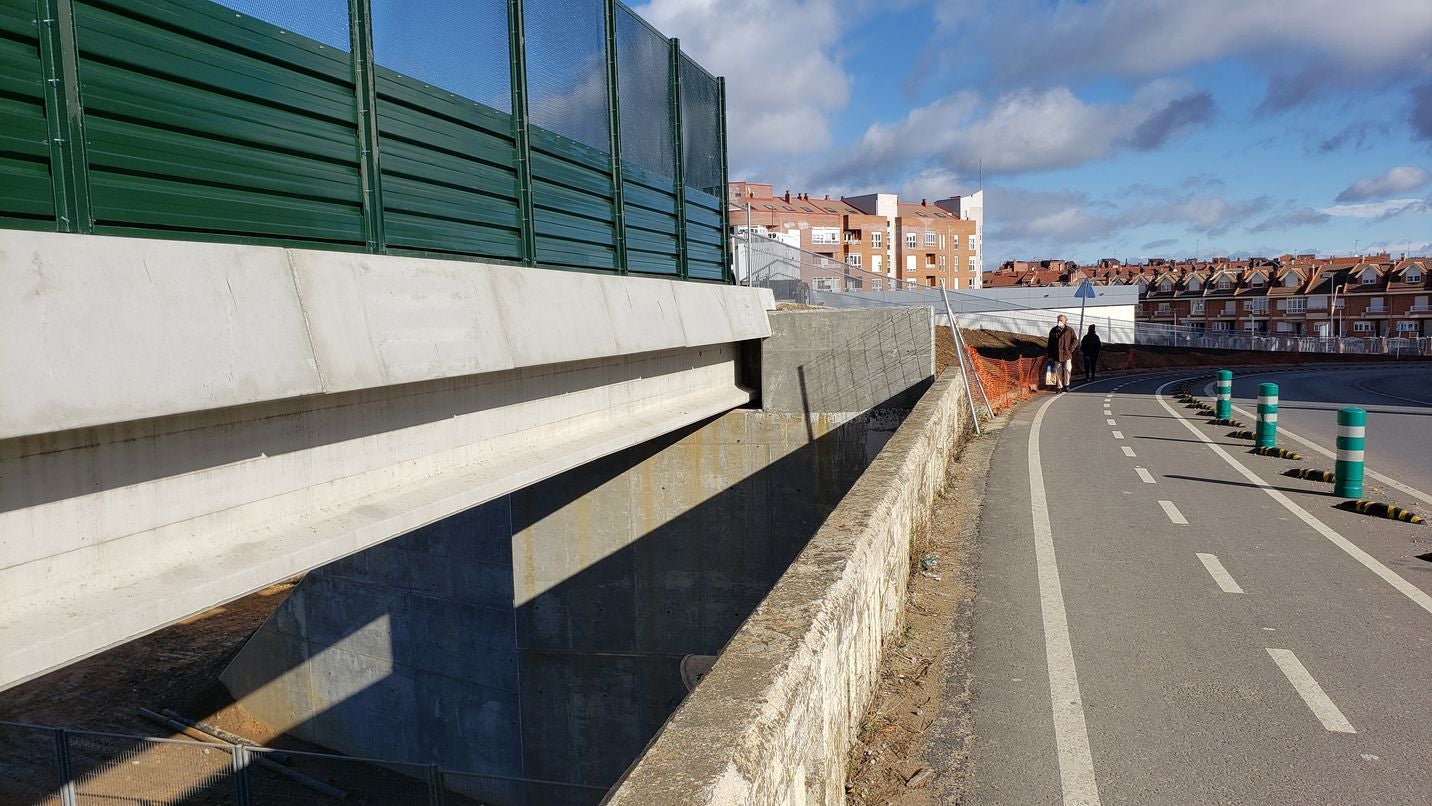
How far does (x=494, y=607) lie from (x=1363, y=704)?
12883 millimetres

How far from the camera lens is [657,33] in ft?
37.3

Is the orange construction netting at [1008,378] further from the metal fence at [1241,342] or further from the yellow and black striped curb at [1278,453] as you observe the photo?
the metal fence at [1241,342]

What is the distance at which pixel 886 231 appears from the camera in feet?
308

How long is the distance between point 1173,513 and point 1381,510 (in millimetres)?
2056

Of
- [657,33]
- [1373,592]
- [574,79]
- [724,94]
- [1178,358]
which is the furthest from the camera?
[1178,358]

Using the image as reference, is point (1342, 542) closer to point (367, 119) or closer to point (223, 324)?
point (367, 119)

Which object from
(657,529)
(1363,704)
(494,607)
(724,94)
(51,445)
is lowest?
(494,607)

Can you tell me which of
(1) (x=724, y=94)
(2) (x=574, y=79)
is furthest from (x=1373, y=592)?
(1) (x=724, y=94)

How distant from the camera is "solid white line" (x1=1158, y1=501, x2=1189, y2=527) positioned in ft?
30.9

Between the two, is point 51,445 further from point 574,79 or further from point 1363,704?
point 1363,704

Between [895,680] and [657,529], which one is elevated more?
[895,680]

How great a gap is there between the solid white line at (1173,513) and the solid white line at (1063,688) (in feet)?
4.44

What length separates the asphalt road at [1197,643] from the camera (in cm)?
443

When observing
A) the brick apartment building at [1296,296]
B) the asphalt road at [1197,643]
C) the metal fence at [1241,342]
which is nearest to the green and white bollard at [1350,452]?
the asphalt road at [1197,643]
